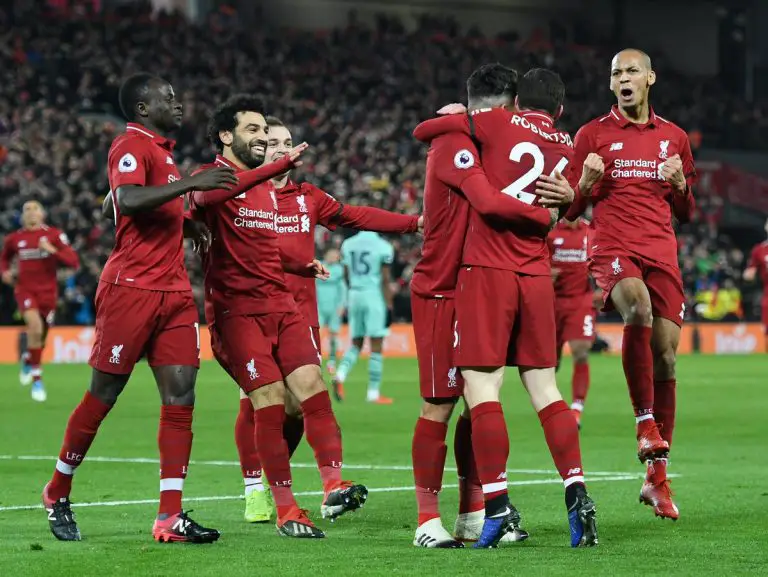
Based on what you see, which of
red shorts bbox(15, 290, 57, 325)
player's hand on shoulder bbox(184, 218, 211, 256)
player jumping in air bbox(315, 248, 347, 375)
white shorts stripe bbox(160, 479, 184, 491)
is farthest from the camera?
player jumping in air bbox(315, 248, 347, 375)

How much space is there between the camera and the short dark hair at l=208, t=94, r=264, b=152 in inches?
327

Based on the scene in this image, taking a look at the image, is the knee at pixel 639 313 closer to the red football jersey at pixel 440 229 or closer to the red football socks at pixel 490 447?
the red football jersey at pixel 440 229

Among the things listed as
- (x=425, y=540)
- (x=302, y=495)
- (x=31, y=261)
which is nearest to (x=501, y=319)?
(x=425, y=540)

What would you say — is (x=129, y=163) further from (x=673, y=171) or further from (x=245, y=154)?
(x=673, y=171)

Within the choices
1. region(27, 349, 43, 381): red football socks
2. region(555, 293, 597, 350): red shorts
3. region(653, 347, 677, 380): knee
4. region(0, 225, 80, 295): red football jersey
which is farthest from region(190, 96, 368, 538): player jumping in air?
region(0, 225, 80, 295): red football jersey

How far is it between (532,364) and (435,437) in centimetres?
62

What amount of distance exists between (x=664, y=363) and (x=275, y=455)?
104 inches

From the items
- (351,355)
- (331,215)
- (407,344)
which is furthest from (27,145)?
(331,215)

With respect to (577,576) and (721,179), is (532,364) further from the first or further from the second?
(721,179)

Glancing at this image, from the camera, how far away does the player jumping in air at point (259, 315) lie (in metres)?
8.09

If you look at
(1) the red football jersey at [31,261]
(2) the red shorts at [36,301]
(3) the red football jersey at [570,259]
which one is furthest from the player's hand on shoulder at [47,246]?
(3) the red football jersey at [570,259]

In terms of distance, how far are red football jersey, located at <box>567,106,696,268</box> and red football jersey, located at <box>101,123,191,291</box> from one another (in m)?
2.64

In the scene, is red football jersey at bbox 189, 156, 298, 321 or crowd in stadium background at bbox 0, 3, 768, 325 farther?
crowd in stadium background at bbox 0, 3, 768, 325

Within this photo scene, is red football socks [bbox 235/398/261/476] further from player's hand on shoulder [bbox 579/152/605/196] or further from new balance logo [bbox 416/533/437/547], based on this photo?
player's hand on shoulder [bbox 579/152/605/196]
